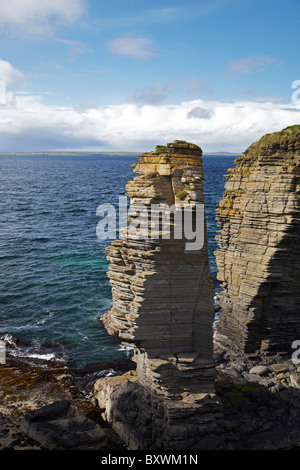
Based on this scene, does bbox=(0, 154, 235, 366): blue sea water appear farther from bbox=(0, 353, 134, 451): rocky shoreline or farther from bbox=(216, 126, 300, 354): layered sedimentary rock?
bbox=(216, 126, 300, 354): layered sedimentary rock

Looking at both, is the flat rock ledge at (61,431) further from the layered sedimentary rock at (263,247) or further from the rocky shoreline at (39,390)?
the layered sedimentary rock at (263,247)

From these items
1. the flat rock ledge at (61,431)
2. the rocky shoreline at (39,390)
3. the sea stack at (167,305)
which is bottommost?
the rocky shoreline at (39,390)

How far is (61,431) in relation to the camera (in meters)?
19.8

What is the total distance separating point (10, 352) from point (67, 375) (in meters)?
6.17

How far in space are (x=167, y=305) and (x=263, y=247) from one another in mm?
10048

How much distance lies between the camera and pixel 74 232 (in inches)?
2618

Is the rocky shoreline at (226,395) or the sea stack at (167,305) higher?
the sea stack at (167,305)

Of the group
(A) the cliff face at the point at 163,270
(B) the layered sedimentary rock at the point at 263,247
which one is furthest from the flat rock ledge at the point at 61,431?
(B) the layered sedimentary rock at the point at 263,247

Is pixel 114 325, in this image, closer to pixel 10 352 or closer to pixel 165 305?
pixel 165 305

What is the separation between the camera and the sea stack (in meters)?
19.3

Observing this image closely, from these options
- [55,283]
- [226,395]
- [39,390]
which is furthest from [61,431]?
[55,283]

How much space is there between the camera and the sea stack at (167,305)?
1928cm

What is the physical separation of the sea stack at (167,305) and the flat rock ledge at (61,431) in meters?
1.61

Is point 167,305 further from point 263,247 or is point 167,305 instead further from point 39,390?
point 39,390
